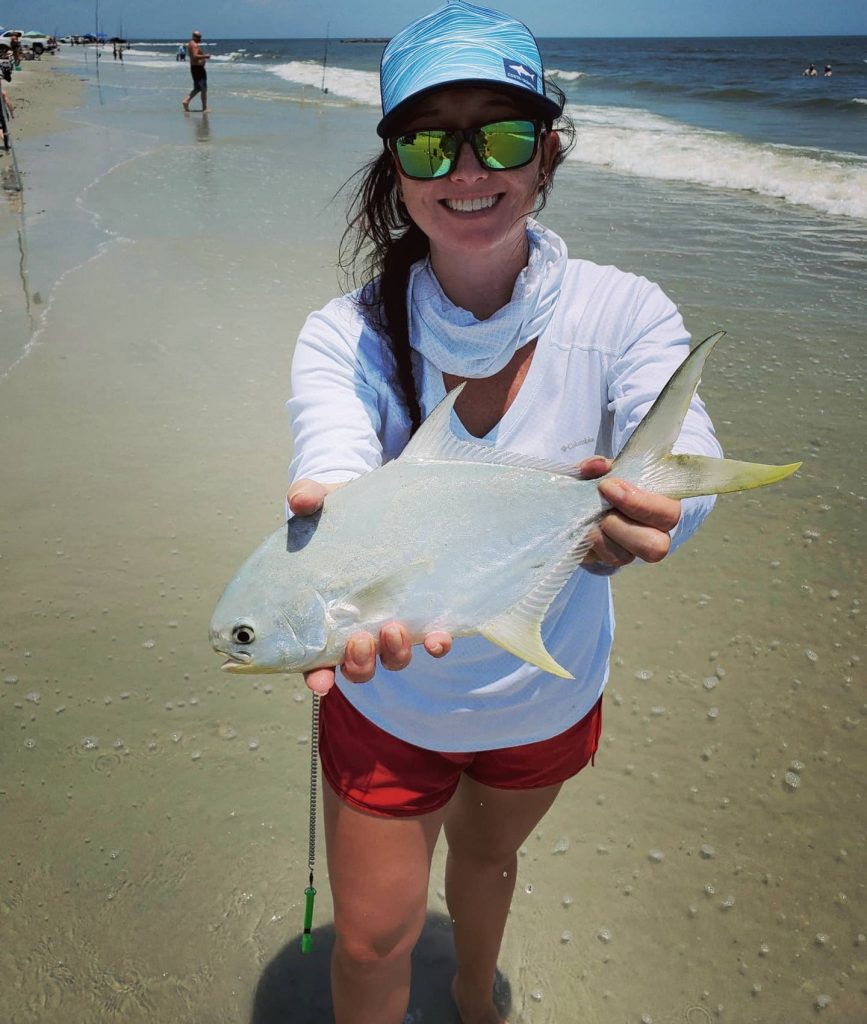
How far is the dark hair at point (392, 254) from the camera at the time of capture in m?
1.82

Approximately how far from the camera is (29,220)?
9.04 meters

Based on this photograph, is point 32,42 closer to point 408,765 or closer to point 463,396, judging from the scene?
point 463,396

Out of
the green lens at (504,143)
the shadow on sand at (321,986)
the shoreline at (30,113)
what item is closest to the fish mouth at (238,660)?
the green lens at (504,143)

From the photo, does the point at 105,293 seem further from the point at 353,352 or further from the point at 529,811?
the point at 529,811

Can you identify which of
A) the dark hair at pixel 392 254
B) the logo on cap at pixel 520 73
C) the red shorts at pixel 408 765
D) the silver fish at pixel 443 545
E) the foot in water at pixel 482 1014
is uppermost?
the logo on cap at pixel 520 73

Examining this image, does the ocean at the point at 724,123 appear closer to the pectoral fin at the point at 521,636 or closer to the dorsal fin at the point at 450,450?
the dorsal fin at the point at 450,450

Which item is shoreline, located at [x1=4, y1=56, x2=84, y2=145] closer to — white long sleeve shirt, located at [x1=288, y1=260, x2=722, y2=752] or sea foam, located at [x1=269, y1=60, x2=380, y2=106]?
sea foam, located at [x1=269, y1=60, x2=380, y2=106]

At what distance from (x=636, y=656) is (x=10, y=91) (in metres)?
31.3

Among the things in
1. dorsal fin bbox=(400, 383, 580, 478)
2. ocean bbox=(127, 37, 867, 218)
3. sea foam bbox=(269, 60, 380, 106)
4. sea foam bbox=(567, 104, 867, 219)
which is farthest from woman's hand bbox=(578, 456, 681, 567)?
sea foam bbox=(269, 60, 380, 106)

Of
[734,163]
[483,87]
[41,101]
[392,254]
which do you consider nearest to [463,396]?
[392,254]

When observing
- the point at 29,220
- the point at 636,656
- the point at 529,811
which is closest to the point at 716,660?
the point at 636,656

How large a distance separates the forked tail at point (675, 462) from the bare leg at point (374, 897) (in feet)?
3.04

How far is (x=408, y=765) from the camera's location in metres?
1.74

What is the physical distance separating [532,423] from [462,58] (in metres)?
0.77
